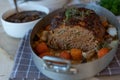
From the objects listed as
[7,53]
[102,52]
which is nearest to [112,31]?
[102,52]

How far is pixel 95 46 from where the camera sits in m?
0.67

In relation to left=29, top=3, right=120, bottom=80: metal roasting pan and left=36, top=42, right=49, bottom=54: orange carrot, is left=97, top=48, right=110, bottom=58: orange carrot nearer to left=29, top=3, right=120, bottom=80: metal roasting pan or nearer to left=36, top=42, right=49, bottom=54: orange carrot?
left=29, top=3, right=120, bottom=80: metal roasting pan

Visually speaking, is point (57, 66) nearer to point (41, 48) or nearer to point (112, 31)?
point (41, 48)

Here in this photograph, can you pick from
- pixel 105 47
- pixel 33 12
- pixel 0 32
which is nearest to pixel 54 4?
pixel 33 12

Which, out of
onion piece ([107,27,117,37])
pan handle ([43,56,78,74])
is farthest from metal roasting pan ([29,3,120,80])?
onion piece ([107,27,117,37])

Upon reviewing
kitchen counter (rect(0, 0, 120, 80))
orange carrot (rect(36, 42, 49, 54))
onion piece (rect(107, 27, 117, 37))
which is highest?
onion piece (rect(107, 27, 117, 37))

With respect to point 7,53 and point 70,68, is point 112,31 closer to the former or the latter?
point 70,68

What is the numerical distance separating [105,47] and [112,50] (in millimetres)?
52

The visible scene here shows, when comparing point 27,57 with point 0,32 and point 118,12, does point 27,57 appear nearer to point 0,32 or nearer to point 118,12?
point 0,32

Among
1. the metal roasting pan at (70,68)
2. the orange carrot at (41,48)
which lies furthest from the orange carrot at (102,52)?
the orange carrot at (41,48)

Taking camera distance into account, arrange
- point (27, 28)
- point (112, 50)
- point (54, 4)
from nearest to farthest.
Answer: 1. point (112, 50)
2. point (27, 28)
3. point (54, 4)

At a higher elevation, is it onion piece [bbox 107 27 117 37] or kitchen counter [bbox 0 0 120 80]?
onion piece [bbox 107 27 117 37]

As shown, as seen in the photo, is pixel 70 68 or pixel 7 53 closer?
pixel 70 68

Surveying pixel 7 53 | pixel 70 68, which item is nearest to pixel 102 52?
pixel 70 68
